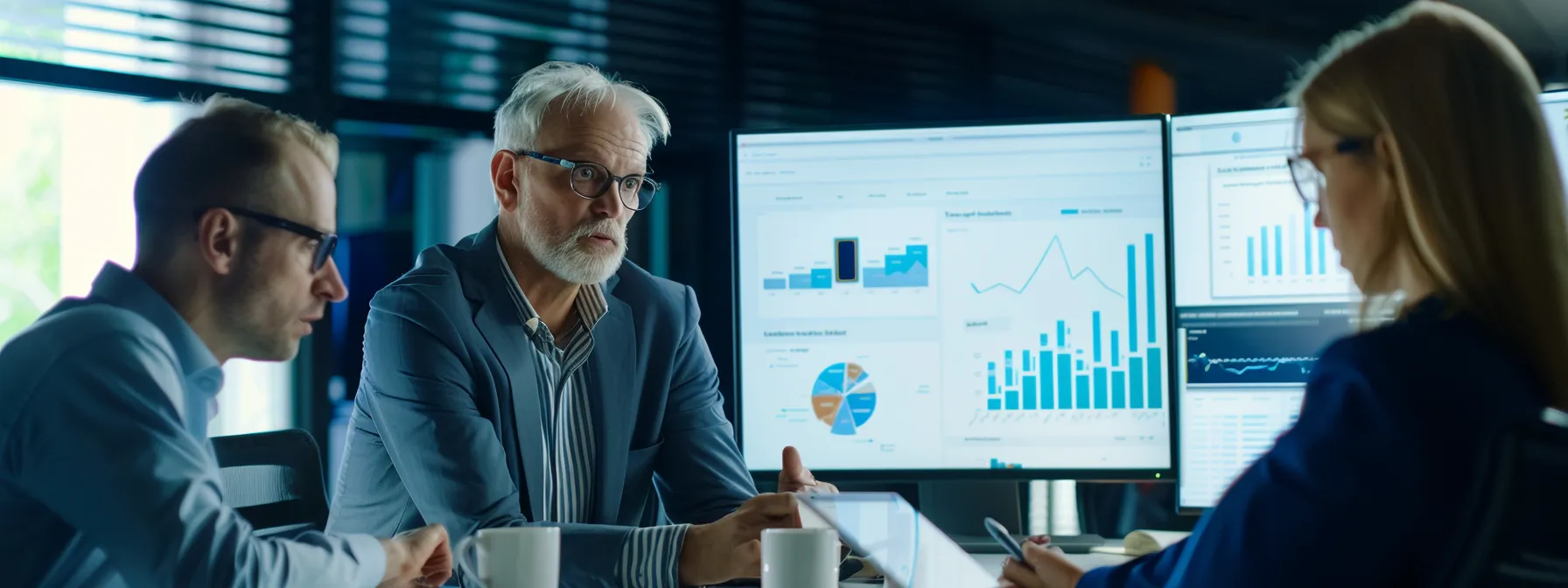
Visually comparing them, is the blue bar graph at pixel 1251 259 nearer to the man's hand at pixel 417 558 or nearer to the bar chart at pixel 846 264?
the bar chart at pixel 846 264

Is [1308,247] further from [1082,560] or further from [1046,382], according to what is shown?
[1082,560]

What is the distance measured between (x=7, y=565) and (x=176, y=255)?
0.29 meters

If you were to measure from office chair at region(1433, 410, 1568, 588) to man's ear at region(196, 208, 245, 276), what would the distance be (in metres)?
1.00

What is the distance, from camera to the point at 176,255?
108cm

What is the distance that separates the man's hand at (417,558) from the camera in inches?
46.2

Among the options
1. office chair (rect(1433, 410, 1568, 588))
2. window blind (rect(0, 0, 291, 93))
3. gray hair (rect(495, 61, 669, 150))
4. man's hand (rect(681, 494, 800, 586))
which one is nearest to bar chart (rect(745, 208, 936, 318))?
gray hair (rect(495, 61, 669, 150))

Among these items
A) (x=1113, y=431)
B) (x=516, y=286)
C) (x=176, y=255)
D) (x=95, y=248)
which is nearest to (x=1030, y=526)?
(x=1113, y=431)

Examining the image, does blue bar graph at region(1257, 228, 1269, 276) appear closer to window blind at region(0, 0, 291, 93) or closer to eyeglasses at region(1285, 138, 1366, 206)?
eyeglasses at region(1285, 138, 1366, 206)

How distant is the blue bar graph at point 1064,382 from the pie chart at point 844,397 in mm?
327

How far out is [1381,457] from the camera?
0.85 metres

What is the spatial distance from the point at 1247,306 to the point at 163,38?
2.49 metres

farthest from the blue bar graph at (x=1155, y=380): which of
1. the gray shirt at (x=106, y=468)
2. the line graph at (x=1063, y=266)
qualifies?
the gray shirt at (x=106, y=468)

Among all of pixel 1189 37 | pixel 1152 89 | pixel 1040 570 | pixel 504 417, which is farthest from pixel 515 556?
pixel 1189 37

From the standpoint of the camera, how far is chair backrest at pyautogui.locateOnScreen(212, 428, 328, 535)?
68.3 inches
